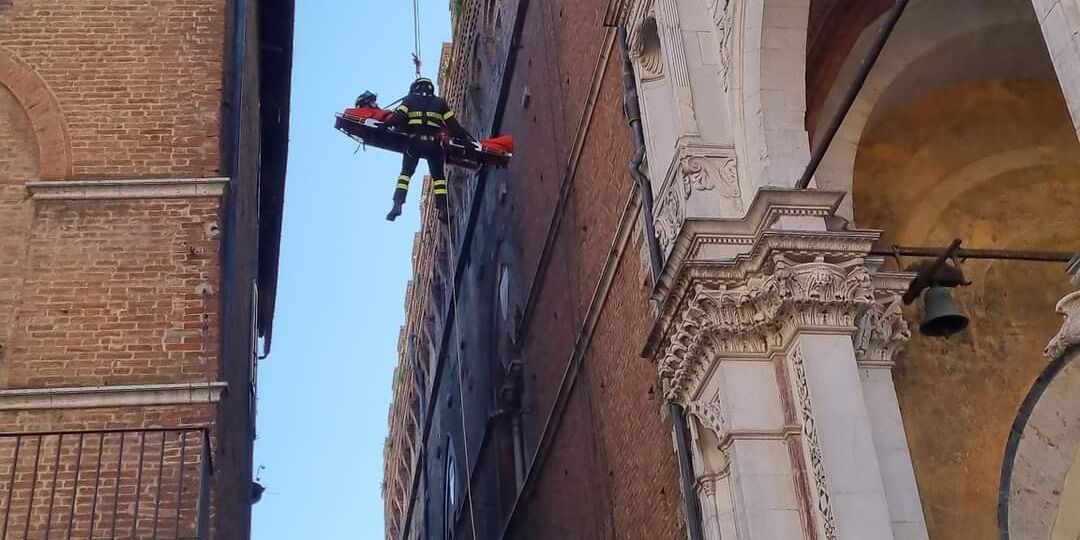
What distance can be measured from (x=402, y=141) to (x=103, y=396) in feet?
30.2

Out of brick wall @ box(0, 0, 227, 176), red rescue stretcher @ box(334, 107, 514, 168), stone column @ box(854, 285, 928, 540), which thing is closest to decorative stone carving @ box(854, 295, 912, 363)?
stone column @ box(854, 285, 928, 540)

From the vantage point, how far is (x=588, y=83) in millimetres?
12273

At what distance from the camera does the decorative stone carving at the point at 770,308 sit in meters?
7.65

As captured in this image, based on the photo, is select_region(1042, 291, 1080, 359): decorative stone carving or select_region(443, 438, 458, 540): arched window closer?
select_region(1042, 291, 1080, 359): decorative stone carving

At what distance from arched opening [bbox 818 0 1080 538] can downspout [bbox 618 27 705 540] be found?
141cm

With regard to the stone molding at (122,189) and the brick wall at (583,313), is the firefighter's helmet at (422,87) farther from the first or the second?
the stone molding at (122,189)

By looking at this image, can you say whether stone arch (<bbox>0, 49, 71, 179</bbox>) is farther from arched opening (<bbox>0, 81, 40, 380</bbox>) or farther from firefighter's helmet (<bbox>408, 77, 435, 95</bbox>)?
firefighter's helmet (<bbox>408, 77, 435, 95</bbox>)

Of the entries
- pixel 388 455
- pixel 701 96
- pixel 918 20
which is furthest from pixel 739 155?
pixel 388 455

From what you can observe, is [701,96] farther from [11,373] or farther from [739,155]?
[11,373]

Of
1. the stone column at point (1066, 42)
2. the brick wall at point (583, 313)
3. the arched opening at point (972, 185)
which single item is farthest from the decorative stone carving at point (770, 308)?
the stone column at point (1066, 42)

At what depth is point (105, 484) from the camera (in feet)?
26.7

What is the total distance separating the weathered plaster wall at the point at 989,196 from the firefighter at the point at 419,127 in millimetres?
8022

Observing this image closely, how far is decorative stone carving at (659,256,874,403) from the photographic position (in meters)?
7.65

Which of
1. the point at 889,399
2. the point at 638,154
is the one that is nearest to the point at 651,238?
the point at 638,154
